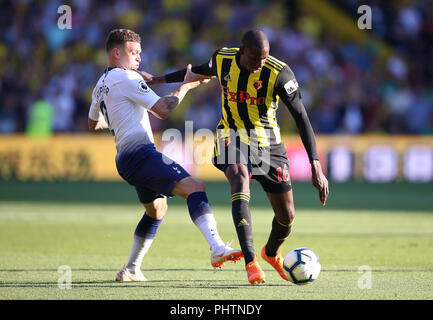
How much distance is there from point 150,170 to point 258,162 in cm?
100

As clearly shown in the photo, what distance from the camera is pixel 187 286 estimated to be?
6.38m

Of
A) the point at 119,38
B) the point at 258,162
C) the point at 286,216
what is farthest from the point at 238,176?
the point at 119,38

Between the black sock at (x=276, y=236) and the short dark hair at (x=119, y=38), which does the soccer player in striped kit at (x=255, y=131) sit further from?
the short dark hair at (x=119, y=38)

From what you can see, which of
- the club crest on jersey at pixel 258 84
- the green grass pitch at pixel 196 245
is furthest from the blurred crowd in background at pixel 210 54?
the club crest on jersey at pixel 258 84

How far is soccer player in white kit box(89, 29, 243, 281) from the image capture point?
246 inches

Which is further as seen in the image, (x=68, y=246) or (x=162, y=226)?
(x=162, y=226)

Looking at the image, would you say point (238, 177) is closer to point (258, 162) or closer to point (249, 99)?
point (258, 162)

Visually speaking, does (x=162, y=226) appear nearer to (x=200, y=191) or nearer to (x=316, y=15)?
Result: (x=200, y=191)

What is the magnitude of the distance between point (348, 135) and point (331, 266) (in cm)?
1164

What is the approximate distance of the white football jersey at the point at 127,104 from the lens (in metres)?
6.41

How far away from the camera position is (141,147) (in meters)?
6.50

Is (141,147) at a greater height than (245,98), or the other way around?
(245,98)

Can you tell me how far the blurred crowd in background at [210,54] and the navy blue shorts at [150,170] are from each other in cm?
1291
